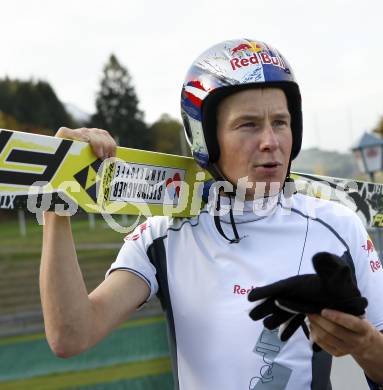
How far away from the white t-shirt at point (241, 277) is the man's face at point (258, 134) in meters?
0.17

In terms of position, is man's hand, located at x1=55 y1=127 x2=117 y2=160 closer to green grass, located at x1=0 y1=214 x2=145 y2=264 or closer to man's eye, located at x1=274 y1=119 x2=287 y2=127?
man's eye, located at x1=274 y1=119 x2=287 y2=127

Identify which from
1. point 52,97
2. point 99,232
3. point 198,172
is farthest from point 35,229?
point 198,172

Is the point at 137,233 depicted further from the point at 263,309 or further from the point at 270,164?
the point at 263,309

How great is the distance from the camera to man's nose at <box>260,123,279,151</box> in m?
1.78

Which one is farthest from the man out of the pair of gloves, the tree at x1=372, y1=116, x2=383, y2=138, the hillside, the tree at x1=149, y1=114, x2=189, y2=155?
the tree at x1=149, y1=114, x2=189, y2=155

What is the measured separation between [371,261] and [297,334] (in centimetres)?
32

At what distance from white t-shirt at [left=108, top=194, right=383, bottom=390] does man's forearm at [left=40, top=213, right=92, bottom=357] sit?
24 centimetres

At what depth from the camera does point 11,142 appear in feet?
5.35

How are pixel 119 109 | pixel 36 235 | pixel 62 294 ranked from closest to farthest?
pixel 62 294, pixel 36 235, pixel 119 109

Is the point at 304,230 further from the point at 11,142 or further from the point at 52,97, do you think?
the point at 52,97

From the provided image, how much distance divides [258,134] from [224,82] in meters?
0.20

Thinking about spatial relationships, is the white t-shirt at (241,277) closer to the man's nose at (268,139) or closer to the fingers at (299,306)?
the man's nose at (268,139)

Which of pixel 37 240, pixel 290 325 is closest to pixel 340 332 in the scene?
pixel 290 325

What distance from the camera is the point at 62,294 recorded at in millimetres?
1618
